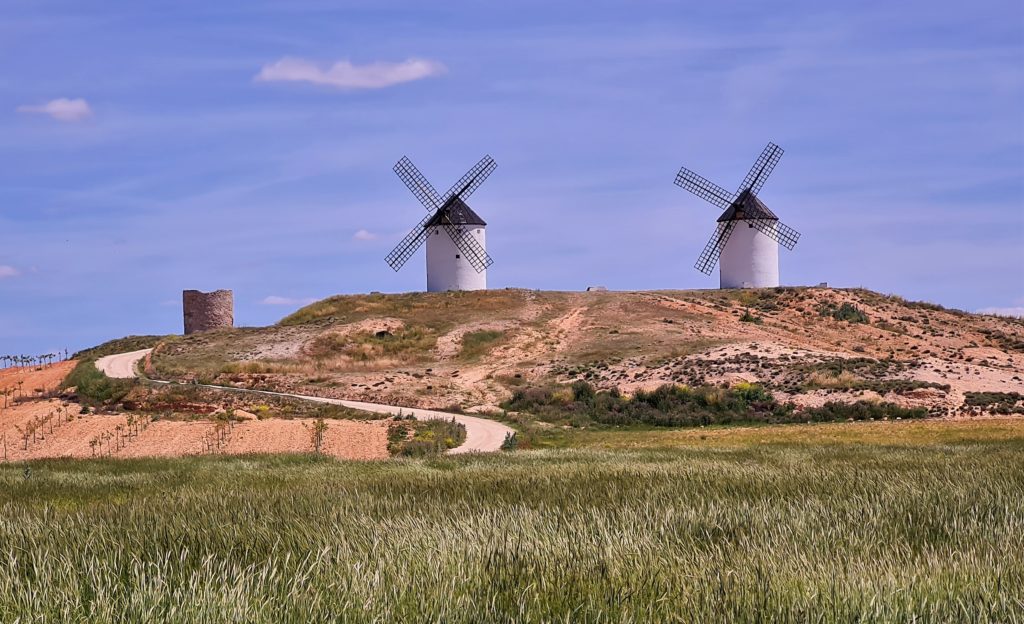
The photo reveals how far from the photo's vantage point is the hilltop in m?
54.5

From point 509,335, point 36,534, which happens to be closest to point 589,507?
point 36,534

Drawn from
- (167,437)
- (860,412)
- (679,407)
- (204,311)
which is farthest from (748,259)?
(167,437)

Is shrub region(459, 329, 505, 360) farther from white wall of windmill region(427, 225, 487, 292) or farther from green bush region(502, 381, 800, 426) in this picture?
green bush region(502, 381, 800, 426)

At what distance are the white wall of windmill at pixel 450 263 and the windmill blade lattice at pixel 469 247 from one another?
22cm

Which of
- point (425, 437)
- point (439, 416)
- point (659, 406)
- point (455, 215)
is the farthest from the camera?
point (455, 215)

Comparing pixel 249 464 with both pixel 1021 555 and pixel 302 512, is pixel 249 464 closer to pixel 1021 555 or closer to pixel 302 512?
pixel 302 512

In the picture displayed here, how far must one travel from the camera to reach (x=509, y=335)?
71.7 meters

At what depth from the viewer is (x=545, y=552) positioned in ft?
30.2

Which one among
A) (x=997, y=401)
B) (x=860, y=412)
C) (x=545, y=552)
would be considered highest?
(x=997, y=401)

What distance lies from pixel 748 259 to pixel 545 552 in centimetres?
7869

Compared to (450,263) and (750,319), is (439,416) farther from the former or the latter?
(450,263)

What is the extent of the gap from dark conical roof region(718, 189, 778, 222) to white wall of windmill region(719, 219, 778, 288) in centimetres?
65

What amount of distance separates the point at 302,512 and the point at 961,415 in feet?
130

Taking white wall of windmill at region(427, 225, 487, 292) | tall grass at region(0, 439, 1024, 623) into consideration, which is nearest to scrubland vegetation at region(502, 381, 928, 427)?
white wall of windmill at region(427, 225, 487, 292)
